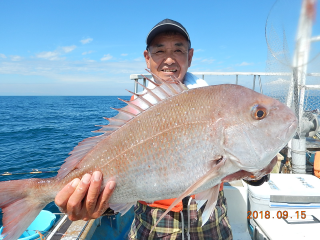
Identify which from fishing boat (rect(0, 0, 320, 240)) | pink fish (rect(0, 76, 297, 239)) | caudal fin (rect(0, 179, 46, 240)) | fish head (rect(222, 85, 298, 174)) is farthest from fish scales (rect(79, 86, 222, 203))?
fishing boat (rect(0, 0, 320, 240))

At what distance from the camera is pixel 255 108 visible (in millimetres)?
1477

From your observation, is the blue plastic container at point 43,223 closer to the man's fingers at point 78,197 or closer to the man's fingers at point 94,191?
the man's fingers at point 78,197

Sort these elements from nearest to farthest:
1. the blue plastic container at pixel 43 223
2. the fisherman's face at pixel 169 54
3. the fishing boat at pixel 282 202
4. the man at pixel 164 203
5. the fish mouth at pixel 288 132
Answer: the fish mouth at pixel 288 132 → the man at pixel 164 203 → the fisherman's face at pixel 169 54 → the fishing boat at pixel 282 202 → the blue plastic container at pixel 43 223

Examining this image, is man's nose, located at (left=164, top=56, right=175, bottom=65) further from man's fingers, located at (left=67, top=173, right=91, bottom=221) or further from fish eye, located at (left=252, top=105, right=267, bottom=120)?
man's fingers, located at (left=67, top=173, right=91, bottom=221)

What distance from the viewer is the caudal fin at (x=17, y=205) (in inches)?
63.2

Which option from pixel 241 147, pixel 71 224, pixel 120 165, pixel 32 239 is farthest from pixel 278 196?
pixel 32 239

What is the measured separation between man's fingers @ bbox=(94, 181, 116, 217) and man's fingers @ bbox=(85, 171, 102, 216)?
1.4 inches

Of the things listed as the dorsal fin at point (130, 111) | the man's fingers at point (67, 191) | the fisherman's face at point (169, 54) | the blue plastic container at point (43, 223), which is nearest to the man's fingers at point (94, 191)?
the man's fingers at point (67, 191)

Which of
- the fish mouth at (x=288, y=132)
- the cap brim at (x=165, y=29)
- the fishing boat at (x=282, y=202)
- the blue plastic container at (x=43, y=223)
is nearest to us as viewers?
the fish mouth at (x=288, y=132)

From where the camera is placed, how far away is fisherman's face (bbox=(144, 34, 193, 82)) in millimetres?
2539

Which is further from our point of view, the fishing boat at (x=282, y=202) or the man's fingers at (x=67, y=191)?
the fishing boat at (x=282, y=202)

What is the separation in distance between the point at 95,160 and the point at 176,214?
1.19 meters

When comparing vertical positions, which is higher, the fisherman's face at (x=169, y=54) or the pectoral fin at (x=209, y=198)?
the fisherman's face at (x=169, y=54)

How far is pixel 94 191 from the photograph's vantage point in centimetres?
163
